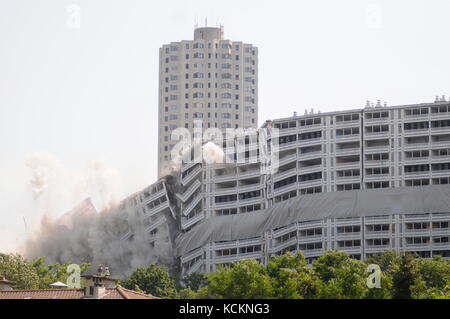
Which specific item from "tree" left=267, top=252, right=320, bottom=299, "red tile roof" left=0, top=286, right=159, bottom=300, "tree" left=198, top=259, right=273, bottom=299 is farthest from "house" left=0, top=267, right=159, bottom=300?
"tree" left=267, top=252, right=320, bottom=299

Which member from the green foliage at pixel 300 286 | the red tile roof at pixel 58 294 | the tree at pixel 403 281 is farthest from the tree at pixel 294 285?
the red tile roof at pixel 58 294

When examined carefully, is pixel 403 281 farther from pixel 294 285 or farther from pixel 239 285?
pixel 239 285

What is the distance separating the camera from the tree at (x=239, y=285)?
557 feet

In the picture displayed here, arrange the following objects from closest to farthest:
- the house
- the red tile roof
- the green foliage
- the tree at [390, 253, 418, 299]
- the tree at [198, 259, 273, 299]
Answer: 1. the house
2. the red tile roof
3. the tree at [198, 259, 273, 299]
4. the green foliage
5. the tree at [390, 253, 418, 299]

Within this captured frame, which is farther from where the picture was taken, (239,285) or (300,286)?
(300,286)

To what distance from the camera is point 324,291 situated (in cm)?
17688

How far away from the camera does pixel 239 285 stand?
17500 centimetres

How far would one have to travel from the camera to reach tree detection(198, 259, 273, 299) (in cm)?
16988

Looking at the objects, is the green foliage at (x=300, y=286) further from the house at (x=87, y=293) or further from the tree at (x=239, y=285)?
the house at (x=87, y=293)

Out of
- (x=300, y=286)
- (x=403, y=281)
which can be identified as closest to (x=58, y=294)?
(x=300, y=286)

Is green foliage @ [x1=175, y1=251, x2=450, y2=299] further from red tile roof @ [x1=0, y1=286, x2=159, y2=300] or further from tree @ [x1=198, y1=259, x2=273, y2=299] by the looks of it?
red tile roof @ [x1=0, y1=286, x2=159, y2=300]
